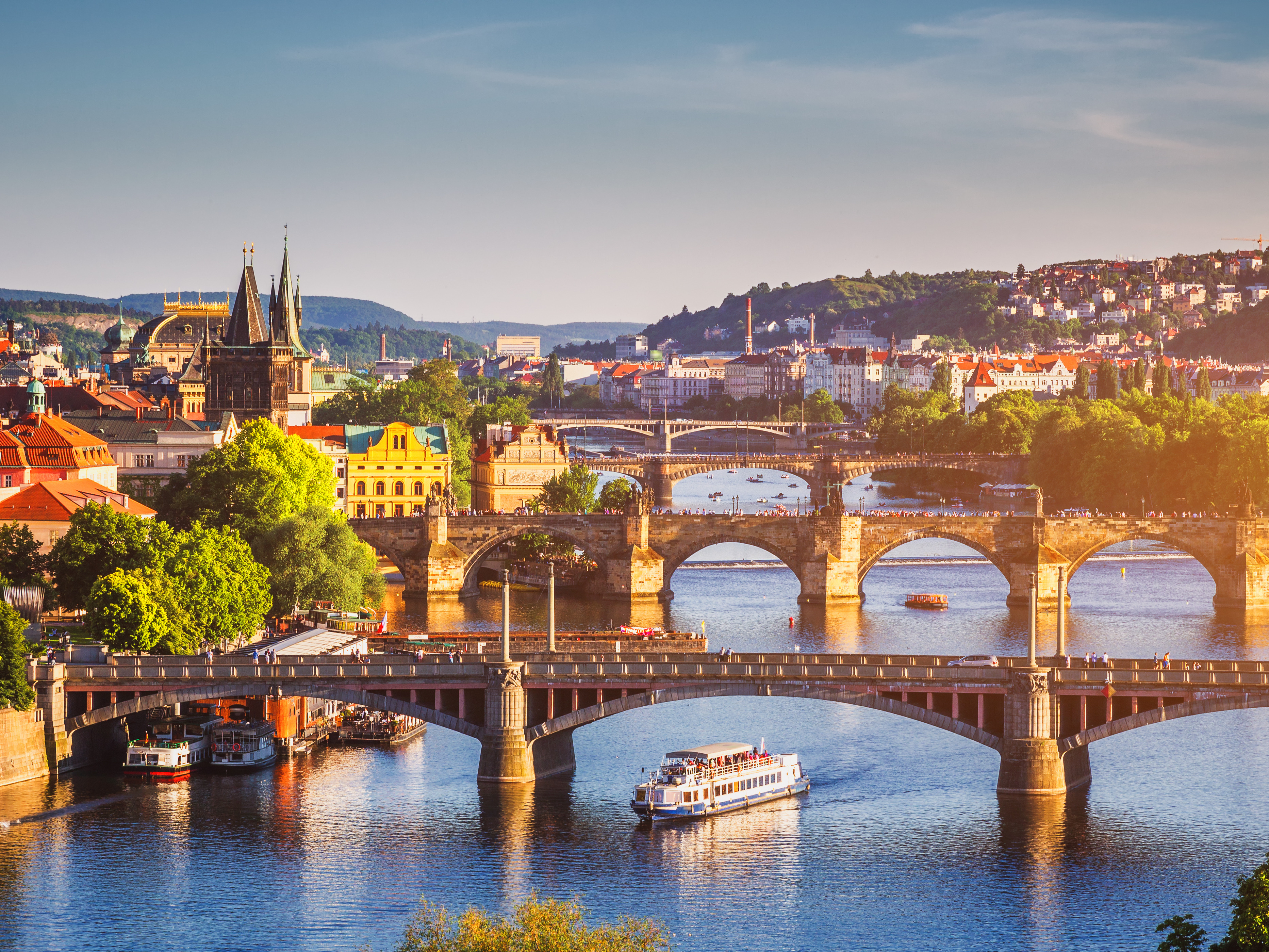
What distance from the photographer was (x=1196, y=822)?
45906mm

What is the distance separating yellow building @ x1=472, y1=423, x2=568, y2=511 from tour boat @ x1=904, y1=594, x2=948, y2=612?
23940 millimetres

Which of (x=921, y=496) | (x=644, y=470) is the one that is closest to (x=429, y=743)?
(x=644, y=470)

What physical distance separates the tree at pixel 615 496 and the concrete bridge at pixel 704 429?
2210 inches

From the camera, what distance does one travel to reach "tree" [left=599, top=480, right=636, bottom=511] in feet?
315

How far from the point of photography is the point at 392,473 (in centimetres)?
9600

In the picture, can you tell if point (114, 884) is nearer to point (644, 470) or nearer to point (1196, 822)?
point (1196, 822)

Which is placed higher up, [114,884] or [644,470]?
[644,470]

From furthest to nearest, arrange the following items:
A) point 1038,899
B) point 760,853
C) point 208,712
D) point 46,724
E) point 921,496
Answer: point 921,496
point 208,712
point 46,724
point 760,853
point 1038,899

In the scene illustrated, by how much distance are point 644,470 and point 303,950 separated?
294ft

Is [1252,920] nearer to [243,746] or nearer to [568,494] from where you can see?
[243,746]

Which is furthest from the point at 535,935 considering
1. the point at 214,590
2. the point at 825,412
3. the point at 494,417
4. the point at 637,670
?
the point at 825,412

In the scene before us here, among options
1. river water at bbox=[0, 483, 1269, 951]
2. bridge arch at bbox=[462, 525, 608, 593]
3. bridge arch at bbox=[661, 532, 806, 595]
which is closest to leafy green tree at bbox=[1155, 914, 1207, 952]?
river water at bbox=[0, 483, 1269, 951]

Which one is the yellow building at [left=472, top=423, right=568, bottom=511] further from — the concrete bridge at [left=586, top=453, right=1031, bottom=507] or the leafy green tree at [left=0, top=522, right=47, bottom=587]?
the leafy green tree at [left=0, top=522, right=47, bottom=587]

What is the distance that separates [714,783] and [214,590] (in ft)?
56.1
